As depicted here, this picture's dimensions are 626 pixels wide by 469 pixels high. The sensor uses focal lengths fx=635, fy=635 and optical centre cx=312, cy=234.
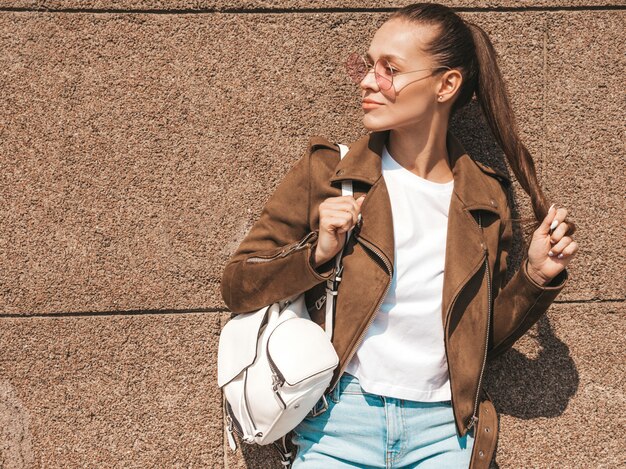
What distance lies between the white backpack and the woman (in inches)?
2.7

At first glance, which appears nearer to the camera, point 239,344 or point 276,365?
point 276,365

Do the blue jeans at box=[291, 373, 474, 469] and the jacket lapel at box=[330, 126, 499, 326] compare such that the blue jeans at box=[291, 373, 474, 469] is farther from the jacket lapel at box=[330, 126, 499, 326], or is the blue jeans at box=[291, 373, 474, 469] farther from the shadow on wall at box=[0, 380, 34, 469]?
the shadow on wall at box=[0, 380, 34, 469]

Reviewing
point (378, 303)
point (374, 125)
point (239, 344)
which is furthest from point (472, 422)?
point (374, 125)

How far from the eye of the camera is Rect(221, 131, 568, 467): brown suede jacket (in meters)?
2.25

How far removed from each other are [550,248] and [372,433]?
3.14 ft

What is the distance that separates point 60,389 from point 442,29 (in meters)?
2.14

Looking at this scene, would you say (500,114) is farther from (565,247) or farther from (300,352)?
(300,352)

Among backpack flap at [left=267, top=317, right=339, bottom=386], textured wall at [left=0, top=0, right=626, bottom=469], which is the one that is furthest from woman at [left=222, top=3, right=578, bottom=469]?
textured wall at [left=0, top=0, right=626, bottom=469]

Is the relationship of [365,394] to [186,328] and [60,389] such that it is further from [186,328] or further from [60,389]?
[60,389]

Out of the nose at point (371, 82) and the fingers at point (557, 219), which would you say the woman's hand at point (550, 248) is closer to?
the fingers at point (557, 219)

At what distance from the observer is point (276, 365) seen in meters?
2.16

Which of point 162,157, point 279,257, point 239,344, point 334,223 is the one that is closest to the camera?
point 334,223

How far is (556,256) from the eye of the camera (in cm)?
240

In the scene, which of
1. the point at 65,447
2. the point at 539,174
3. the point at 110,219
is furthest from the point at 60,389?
Answer: the point at 539,174
